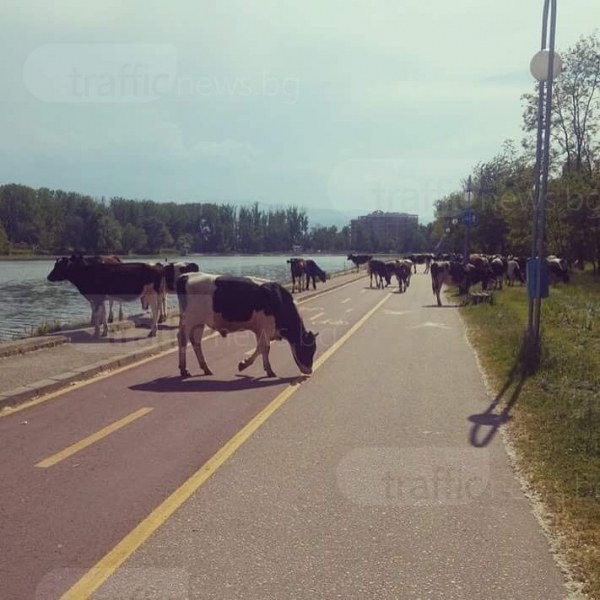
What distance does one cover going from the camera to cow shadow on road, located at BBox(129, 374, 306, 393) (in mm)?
10781

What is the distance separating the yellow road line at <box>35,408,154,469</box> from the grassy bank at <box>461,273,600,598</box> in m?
4.66

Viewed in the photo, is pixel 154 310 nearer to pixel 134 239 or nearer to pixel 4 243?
pixel 134 239

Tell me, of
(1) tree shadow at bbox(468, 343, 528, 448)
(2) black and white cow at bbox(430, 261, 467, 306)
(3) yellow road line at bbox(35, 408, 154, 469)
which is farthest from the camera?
(2) black and white cow at bbox(430, 261, 467, 306)

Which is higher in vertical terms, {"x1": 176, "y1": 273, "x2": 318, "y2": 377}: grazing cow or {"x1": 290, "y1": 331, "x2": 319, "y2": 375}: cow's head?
{"x1": 176, "y1": 273, "x2": 318, "y2": 377}: grazing cow

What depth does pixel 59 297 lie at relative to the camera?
33.1 meters

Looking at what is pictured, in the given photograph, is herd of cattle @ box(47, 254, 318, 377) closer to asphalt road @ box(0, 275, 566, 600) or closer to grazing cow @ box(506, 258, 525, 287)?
asphalt road @ box(0, 275, 566, 600)

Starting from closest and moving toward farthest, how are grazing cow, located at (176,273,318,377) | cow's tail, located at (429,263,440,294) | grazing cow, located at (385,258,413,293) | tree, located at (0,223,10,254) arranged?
grazing cow, located at (176,273,318,377)
cow's tail, located at (429,263,440,294)
grazing cow, located at (385,258,413,293)
tree, located at (0,223,10,254)

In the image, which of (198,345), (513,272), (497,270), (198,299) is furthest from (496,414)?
(513,272)

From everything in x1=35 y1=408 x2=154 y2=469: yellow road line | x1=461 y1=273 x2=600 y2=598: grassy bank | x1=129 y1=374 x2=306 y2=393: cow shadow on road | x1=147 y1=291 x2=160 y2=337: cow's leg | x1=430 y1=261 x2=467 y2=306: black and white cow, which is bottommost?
x1=129 y1=374 x2=306 y2=393: cow shadow on road

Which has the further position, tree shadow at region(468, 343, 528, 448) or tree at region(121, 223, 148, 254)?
tree at region(121, 223, 148, 254)

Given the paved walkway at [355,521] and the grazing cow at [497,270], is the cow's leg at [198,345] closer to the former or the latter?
the paved walkway at [355,521]

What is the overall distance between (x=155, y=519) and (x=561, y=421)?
17.7ft

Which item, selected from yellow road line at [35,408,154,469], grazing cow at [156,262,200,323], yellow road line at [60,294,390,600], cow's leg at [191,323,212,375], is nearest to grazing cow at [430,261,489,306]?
grazing cow at [156,262,200,323]

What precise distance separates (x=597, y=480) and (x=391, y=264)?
3886cm
